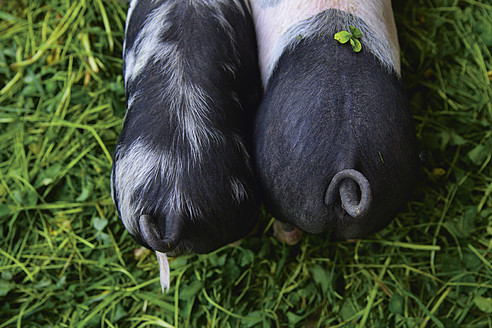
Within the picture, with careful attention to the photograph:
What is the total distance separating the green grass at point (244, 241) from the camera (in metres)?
1.64

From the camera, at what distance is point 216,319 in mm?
1645

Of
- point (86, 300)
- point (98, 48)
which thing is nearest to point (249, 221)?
point (86, 300)

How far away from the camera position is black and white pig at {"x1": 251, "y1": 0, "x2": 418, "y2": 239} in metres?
1.13

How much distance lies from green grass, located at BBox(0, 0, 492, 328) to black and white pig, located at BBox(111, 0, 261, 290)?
403 mm

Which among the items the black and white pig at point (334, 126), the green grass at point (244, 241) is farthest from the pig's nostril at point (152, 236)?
the green grass at point (244, 241)

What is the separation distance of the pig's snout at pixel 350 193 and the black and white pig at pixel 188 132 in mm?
285

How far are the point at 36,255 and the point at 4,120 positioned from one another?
66cm

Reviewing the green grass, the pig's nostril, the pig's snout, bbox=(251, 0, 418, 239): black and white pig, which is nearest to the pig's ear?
the pig's nostril

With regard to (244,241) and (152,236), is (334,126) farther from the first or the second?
(244,241)

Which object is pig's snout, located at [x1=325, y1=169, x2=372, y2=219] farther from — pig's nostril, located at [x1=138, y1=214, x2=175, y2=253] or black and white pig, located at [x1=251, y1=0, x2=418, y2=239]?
pig's nostril, located at [x1=138, y1=214, x2=175, y2=253]

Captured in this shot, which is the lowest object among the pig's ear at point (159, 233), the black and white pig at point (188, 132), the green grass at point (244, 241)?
the green grass at point (244, 241)

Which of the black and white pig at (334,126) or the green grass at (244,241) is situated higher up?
the black and white pig at (334,126)

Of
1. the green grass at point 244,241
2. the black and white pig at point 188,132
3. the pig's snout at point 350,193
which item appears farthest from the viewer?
the green grass at point 244,241

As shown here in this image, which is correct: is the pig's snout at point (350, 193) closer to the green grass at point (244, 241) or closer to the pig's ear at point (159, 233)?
the pig's ear at point (159, 233)
